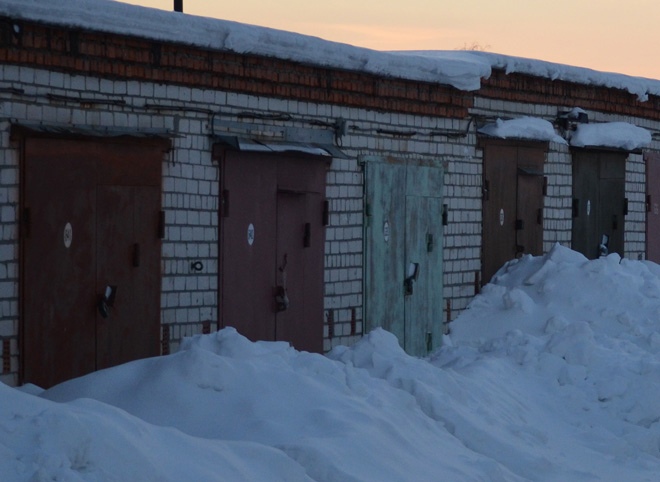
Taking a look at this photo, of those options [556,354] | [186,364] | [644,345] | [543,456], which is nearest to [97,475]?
[186,364]

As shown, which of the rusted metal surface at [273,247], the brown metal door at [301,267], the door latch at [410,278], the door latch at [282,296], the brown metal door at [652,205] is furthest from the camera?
the brown metal door at [652,205]

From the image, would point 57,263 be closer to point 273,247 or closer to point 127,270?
point 127,270

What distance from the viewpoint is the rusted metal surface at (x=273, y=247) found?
12.0m

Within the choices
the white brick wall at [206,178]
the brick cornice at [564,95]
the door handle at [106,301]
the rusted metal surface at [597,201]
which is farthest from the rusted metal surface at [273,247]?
the rusted metal surface at [597,201]

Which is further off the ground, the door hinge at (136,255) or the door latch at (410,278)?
the door hinge at (136,255)

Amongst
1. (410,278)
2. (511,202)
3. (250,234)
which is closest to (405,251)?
(410,278)

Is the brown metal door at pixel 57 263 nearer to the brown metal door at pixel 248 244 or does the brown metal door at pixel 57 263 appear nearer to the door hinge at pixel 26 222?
the door hinge at pixel 26 222

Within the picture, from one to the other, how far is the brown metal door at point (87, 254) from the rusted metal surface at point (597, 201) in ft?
28.9

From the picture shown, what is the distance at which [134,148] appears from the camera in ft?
35.4

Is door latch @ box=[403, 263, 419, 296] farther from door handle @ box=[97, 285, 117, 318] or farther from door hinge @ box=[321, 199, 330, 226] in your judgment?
door handle @ box=[97, 285, 117, 318]

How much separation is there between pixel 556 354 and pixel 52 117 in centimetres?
617

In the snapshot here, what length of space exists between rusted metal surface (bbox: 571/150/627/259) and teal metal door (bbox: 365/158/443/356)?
370 centimetres

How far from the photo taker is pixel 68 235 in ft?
33.4

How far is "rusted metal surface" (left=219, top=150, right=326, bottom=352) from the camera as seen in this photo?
12.0 m
